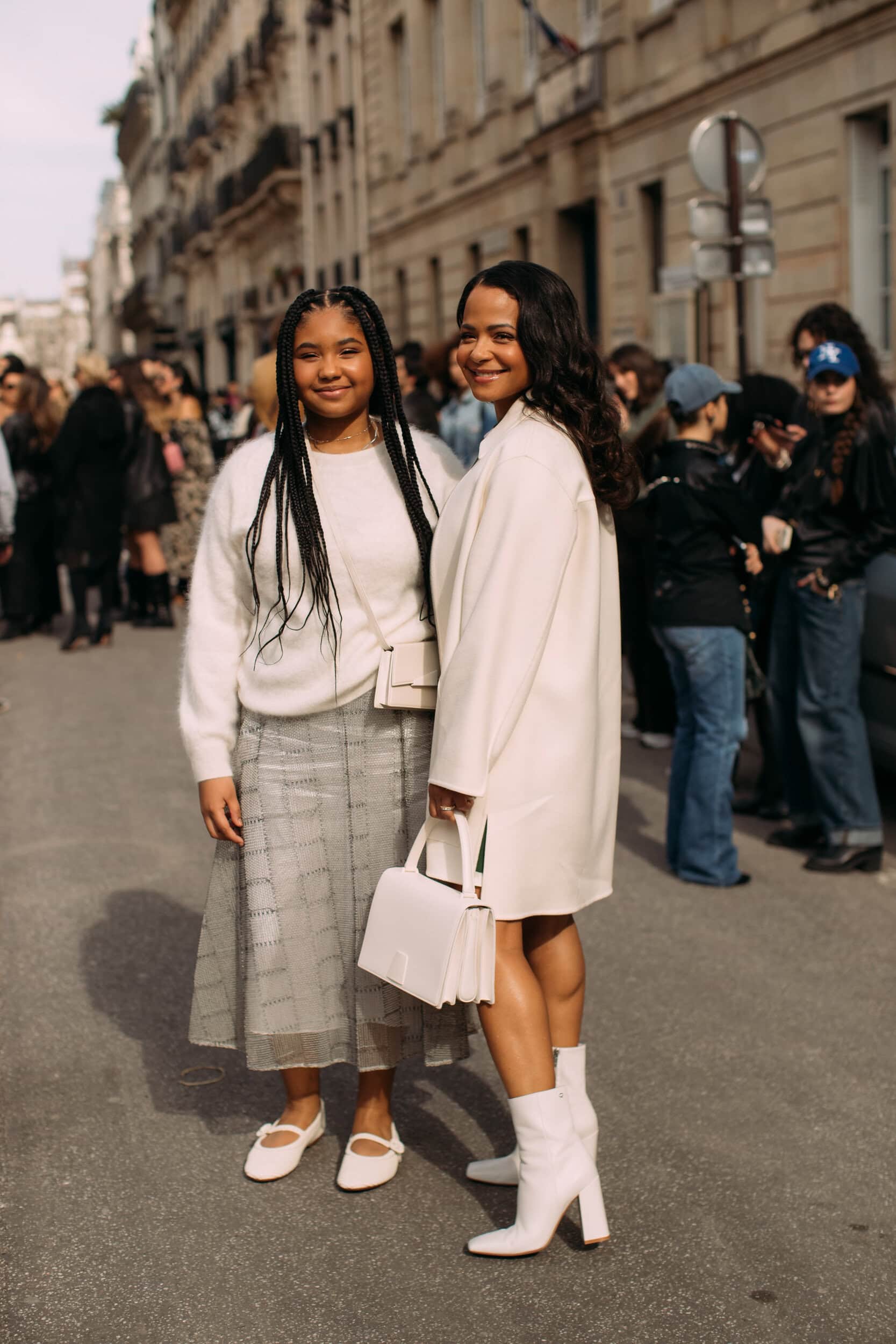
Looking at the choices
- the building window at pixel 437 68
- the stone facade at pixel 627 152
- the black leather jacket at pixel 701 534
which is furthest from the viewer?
the building window at pixel 437 68

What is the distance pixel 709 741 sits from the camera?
20.7 ft

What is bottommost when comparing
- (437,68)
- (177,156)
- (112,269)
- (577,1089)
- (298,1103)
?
(298,1103)

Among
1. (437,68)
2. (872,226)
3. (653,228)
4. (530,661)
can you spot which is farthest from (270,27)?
(530,661)

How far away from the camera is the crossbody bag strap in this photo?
3.53 meters

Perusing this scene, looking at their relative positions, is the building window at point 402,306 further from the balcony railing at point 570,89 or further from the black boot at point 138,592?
the black boot at point 138,592

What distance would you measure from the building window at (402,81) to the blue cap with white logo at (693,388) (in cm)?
2723

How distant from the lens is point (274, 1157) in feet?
12.6

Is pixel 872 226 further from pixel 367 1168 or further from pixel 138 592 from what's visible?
pixel 367 1168

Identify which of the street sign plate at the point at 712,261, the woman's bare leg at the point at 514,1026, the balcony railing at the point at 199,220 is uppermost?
the balcony railing at the point at 199,220

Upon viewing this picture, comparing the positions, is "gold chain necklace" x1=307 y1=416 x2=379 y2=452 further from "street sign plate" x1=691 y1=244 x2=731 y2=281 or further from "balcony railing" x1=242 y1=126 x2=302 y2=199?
"balcony railing" x1=242 y1=126 x2=302 y2=199

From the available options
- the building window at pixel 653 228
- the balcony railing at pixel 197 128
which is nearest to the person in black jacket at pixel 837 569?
the building window at pixel 653 228

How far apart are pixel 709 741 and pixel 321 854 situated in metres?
2.94

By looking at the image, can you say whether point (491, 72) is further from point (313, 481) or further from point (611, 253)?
point (313, 481)

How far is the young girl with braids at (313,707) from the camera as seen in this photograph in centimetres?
355
